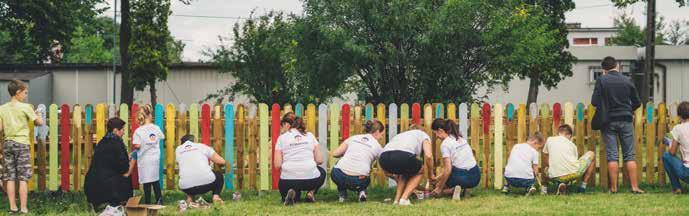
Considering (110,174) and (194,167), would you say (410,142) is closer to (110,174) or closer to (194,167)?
(194,167)

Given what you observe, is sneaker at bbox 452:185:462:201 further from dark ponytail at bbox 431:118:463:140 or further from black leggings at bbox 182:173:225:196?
black leggings at bbox 182:173:225:196

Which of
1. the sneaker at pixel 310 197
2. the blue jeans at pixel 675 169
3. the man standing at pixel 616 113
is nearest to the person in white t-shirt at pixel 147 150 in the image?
the sneaker at pixel 310 197

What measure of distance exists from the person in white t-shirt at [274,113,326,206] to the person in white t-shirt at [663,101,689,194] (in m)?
4.38

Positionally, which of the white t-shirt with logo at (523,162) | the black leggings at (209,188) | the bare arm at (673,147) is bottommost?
the black leggings at (209,188)

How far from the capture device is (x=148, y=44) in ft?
111

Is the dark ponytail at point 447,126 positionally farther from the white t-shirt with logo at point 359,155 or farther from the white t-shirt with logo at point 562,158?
the white t-shirt with logo at point 562,158

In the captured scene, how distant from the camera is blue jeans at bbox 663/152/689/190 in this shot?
10.6m

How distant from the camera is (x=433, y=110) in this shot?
11.7m

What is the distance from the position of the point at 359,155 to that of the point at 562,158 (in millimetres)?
2605

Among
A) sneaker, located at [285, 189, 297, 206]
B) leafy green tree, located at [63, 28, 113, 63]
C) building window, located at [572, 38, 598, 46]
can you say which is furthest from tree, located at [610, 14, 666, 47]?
sneaker, located at [285, 189, 297, 206]

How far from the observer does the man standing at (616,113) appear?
1080 centimetres

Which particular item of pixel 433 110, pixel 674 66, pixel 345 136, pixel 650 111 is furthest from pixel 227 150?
pixel 674 66

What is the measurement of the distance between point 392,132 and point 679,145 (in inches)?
144

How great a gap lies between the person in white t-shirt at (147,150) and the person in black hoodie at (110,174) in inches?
20.8
